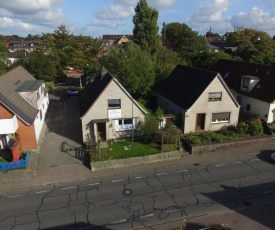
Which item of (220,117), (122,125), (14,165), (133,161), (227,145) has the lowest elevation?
(133,161)

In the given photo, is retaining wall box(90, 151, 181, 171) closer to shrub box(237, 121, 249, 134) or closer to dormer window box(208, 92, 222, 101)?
dormer window box(208, 92, 222, 101)

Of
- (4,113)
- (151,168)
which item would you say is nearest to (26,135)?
(4,113)

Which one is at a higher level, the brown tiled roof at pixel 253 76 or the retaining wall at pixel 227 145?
the brown tiled roof at pixel 253 76

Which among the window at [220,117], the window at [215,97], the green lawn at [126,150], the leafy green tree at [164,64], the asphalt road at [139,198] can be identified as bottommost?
the asphalt road at [139,198]

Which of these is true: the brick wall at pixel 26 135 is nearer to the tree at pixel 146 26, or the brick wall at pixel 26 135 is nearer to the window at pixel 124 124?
the window at pixel 124 124

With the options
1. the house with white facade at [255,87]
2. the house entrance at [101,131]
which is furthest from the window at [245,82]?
the house entrance at [101,131]

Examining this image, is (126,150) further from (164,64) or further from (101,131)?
(164,64)

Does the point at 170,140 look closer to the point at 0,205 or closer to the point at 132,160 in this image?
the point at 132,160
